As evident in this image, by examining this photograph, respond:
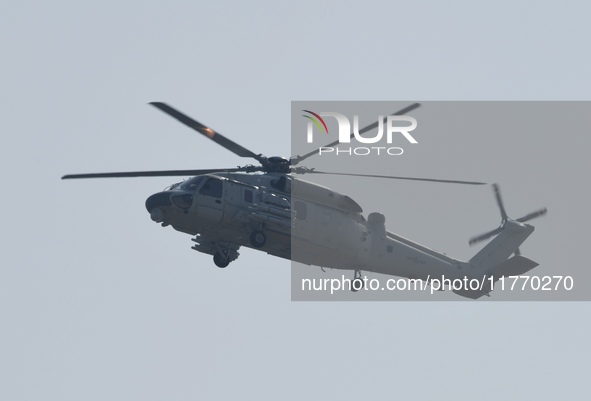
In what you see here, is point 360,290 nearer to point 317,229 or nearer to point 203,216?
point 317,229

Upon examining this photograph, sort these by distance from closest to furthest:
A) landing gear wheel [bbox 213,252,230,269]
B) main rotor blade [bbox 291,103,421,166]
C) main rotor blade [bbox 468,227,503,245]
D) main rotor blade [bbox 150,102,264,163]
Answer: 1. main rotor blade [bbox 150,102,264,163]
2. main rotor blade [bbox 291,103,421,166]
3. landing gear wheel [bbox 213,252,230,269]
4. main rotor blade [bbox 468,227,503,245]

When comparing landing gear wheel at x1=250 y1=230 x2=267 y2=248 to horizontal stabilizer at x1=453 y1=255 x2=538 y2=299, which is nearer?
landing gear wheel at x1=250 y1=230 x2=267 y2=248

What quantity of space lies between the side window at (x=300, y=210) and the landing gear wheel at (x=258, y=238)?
1546 millimetres

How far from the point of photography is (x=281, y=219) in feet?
150

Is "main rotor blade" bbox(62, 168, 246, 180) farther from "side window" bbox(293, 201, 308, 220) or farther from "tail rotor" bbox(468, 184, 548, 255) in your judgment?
"tail rotor" bbox(468, 184, 548, 255)

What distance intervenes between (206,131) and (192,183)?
8.86 feet

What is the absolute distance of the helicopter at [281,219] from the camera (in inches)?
1785

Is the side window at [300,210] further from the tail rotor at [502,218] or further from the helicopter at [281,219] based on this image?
the tail rotor at [502,218]

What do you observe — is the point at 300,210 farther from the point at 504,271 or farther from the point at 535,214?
the point at 535,214

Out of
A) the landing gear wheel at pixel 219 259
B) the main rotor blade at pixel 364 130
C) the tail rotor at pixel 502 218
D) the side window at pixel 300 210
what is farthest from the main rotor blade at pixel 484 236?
the landing gear wheel at pixel 219 259

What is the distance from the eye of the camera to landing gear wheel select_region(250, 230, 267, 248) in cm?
4553

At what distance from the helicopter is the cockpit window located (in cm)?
4

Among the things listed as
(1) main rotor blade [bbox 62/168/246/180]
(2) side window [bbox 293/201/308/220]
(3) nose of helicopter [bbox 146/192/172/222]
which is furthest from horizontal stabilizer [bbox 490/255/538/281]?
(3) nose of helicopter [bbox 146/192/172/222]

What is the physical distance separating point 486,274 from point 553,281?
2.73 metres
